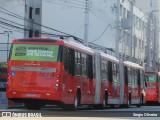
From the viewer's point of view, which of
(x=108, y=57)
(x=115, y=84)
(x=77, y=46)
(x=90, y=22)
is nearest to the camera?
(x=90, y=22)

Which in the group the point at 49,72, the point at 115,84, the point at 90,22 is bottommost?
the point at 115,84

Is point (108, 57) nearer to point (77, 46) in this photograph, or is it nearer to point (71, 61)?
point (77, 46)

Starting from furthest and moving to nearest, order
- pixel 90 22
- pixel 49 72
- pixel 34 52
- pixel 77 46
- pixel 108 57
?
pixel 108 57, pixel 77 46, pixel 90 22, pixel 49 72, pixel 34 52

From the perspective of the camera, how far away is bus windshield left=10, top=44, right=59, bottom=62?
11.3 meters

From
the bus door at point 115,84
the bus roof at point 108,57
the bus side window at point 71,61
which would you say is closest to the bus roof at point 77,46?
the bus side window at point 71,61

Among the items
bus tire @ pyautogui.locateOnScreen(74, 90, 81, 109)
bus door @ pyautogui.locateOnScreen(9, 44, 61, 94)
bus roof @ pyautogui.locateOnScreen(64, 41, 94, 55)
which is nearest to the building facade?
bus roof @ pyautogui.locateOnScreen(64, 41, 94, 55)

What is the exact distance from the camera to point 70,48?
1263 centimetres

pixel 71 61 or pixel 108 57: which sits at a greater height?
pixel 108 57

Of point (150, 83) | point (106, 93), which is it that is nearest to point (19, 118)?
point (106, 93)

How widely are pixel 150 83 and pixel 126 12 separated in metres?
11.7

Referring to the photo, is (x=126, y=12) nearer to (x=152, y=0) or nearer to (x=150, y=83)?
(x=152, y=0)

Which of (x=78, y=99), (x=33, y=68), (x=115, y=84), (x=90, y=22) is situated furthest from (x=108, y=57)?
(x=33, y=68)

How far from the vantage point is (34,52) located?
37.3ft

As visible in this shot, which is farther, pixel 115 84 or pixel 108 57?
pixel 115 84
